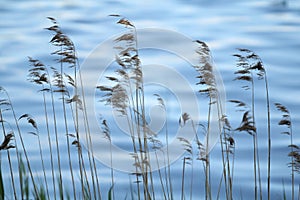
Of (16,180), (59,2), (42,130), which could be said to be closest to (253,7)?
(59,2)

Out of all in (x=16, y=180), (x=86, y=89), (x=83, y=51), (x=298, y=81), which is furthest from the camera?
A: (x=83, y=51)

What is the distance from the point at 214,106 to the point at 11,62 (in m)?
2.81

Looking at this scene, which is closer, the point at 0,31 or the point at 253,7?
the point at 0,31

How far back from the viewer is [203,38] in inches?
307

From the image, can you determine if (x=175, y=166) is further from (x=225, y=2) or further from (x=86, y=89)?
(x=225, y=2)

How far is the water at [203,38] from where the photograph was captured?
563 cm

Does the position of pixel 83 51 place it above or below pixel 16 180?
above

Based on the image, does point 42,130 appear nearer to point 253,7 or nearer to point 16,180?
point 16,180

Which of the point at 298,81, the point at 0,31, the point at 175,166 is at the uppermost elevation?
the point at 0,31

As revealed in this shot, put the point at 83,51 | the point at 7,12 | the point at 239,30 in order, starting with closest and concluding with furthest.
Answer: the point at 83,51
the point at 239,30
the point at 7,12

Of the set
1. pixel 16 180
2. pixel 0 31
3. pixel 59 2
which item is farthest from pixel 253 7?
pixel 16 180

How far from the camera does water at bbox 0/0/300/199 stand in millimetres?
5633

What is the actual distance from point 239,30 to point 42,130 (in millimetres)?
3059

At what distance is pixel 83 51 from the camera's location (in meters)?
7.39
